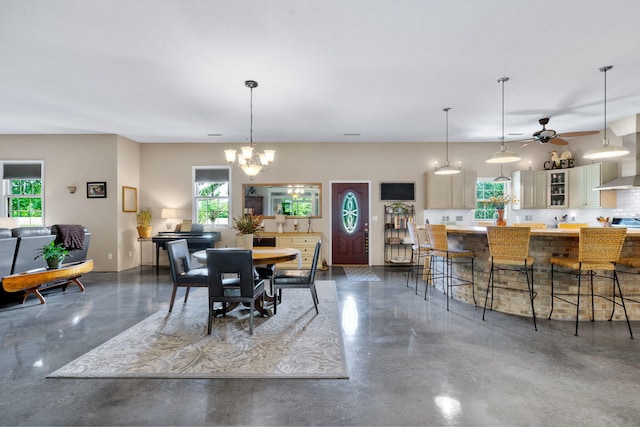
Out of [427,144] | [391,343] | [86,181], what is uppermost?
[427,144]

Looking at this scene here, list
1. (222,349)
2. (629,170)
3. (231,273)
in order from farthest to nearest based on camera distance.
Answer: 1. (629,170)
2. (231,273)
3. (222,349)

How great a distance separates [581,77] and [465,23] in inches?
83.5

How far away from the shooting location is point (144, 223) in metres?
6.52

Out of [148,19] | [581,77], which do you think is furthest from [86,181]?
[581,77]

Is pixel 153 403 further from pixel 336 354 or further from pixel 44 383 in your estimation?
pixel 336 354

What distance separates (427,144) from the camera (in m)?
6.78

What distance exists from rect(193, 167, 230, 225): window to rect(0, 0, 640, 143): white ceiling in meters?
1.57

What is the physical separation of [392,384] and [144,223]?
6282mm

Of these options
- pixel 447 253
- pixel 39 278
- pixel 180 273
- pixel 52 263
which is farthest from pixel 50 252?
pixel 447 253

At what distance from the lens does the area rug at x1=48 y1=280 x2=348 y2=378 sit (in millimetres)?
2244

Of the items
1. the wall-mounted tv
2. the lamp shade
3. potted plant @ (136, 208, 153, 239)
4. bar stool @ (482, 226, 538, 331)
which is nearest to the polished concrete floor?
bar stool @ (482, 226, 538, 331)

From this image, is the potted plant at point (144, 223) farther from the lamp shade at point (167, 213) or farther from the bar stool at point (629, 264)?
the bar stool at point (629, 264)

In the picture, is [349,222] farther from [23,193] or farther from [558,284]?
[23,193]

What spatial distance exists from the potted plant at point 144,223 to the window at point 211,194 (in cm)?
98
